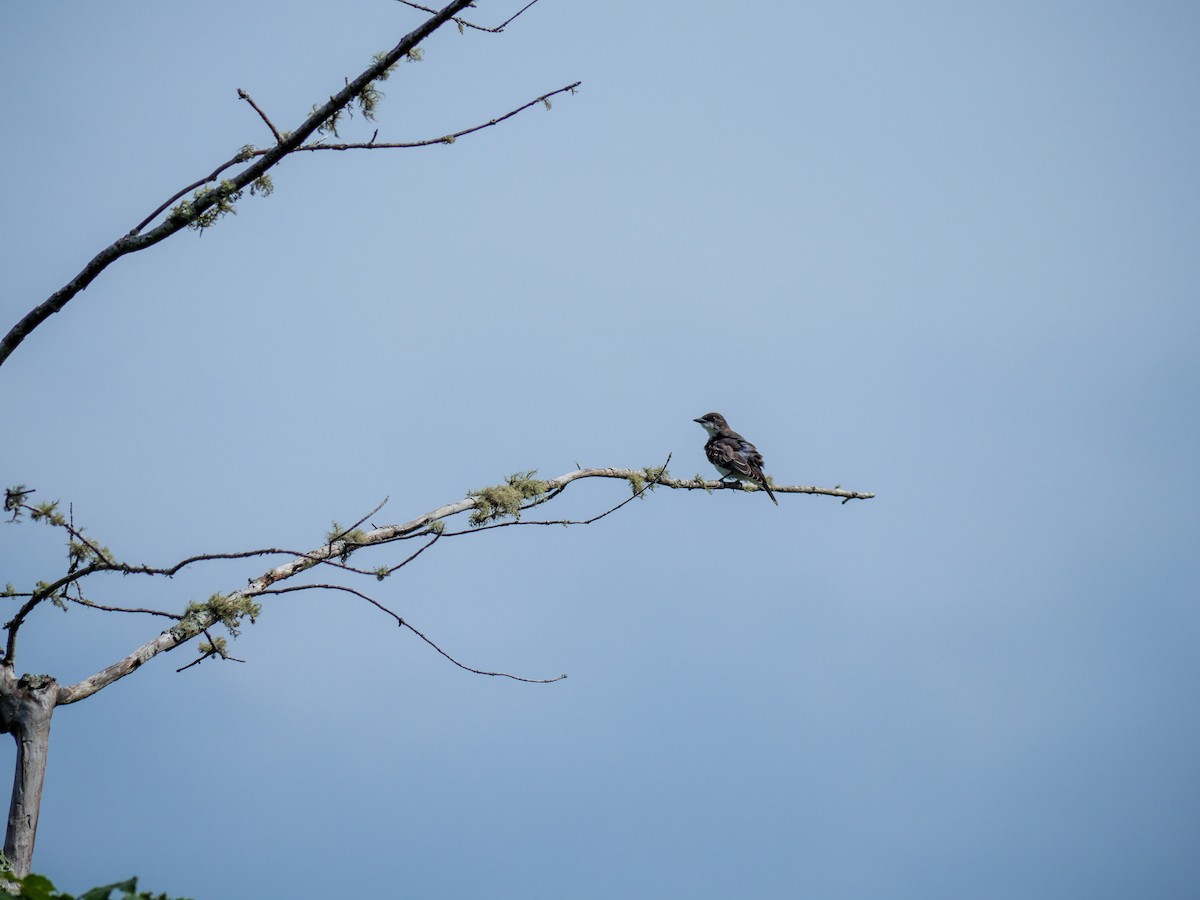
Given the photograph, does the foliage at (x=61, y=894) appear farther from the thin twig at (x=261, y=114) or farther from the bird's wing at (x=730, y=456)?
the bird's wing at (x=730, y=456)

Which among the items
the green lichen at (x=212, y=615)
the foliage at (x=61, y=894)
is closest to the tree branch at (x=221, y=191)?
the green lichen at (x=212, y=615)

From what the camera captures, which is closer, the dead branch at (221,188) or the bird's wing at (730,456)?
the dead branch at (221,188)

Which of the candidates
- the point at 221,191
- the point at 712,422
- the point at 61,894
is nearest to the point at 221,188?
the point at 221,191

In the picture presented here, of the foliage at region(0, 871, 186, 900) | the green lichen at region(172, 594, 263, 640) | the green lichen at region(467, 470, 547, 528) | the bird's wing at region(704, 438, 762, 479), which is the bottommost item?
the foliage at region(0, 871, 186, 900)

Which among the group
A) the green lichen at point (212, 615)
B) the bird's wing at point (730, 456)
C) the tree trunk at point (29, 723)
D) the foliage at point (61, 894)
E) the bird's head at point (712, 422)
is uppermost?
the bird's head at point (712, 422)

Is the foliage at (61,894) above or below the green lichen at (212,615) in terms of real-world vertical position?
below

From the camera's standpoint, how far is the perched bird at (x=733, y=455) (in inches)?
506

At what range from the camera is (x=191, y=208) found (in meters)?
5.32

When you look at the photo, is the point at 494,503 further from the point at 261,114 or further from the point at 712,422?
the point at 712,422

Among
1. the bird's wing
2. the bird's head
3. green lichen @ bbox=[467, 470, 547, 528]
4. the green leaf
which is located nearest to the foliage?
the green leaf

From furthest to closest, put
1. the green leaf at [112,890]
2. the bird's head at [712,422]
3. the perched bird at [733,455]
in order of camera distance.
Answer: the bird's head at [712,422] → the perched bird at [733,455] → the green leaf at [112,890]

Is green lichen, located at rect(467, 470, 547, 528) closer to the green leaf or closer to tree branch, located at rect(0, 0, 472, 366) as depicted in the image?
tree branch, located at rect(0, 0, 472, 366)

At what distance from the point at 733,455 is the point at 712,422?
215cm

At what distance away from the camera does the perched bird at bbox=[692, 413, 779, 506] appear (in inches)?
506
